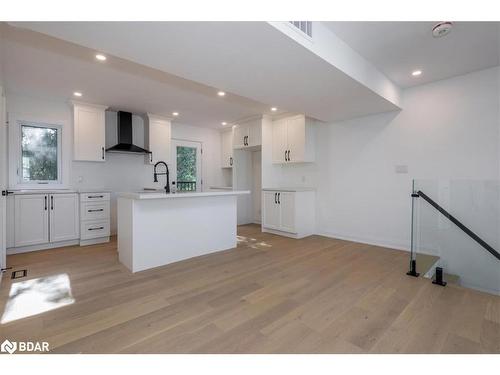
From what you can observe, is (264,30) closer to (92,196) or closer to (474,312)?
(474,312)

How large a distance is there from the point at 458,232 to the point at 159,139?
5357 mm

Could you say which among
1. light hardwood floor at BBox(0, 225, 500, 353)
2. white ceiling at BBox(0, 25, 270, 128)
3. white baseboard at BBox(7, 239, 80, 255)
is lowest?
light hardwood floor at BBox(0, 225, 500, 353)

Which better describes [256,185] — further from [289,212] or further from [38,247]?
[38,247]

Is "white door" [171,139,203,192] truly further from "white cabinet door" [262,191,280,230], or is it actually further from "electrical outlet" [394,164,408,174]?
"electrical outlet" [394,164,408,174]

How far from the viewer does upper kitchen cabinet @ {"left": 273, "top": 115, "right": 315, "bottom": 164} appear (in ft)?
15.8

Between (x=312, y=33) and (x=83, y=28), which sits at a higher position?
(x=312, y=33)

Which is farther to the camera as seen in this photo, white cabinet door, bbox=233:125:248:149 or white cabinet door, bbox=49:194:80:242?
white cabinet door, bbox=233:125:248:149

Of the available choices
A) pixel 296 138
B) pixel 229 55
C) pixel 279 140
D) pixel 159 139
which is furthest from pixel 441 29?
pixel 159 139

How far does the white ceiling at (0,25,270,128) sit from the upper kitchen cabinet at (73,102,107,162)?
0.19 m

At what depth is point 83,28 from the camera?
1.79 metres

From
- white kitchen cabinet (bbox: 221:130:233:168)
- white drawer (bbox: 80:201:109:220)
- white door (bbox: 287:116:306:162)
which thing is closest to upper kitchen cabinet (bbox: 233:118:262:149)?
white kitchen cabinet (bbox: 221:130:233:168)

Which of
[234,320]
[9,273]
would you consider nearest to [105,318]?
[234,320]

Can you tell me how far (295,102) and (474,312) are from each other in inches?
118

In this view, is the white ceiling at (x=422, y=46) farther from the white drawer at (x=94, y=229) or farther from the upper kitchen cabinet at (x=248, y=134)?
the white drawer at (x=94, y=229)
